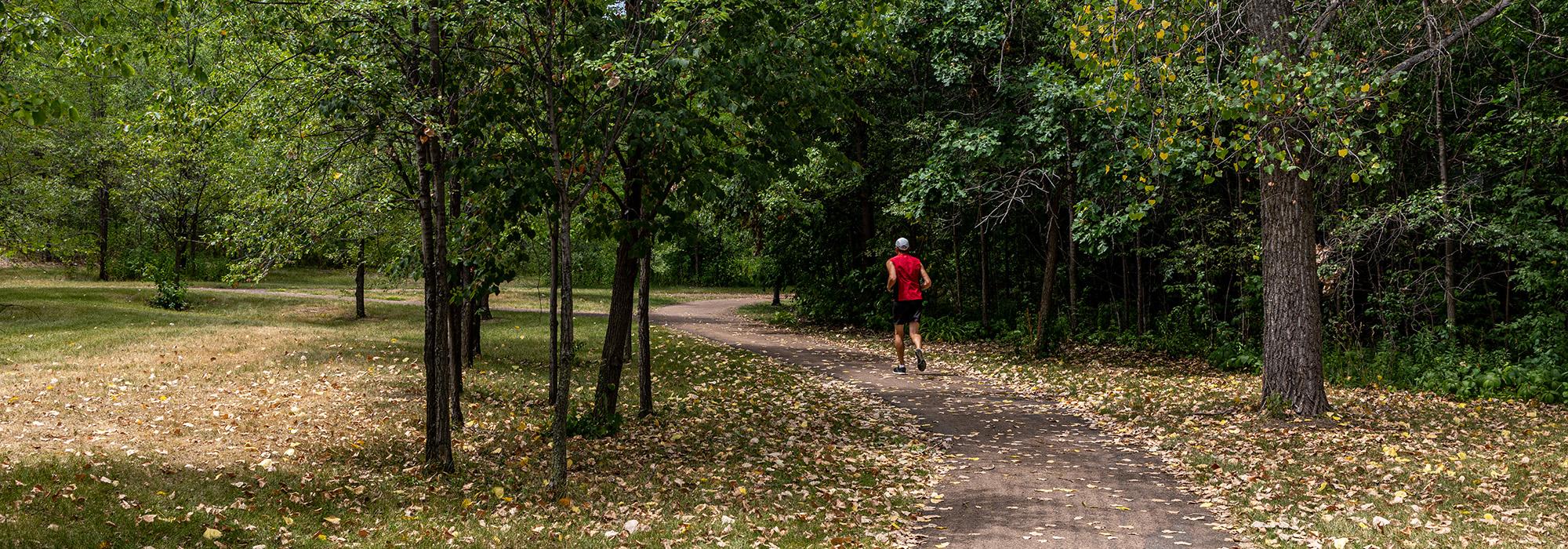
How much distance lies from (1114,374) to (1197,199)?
4073 mm

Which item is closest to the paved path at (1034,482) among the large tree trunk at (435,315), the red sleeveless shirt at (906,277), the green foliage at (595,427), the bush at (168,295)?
the red sleeveless shirt at (906,277)

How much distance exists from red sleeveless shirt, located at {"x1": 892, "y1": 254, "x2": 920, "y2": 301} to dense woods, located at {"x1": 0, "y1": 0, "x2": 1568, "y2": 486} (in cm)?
242

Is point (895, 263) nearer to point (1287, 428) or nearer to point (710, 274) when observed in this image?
point (1287, 428)

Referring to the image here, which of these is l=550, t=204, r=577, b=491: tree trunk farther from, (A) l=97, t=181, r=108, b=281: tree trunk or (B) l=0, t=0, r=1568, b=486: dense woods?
(A) l=97, t=181, r=108, b=281: tree trunk

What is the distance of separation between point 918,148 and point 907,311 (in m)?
7.45

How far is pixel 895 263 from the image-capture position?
13867mm

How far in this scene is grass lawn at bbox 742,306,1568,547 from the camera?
6172 millimetres

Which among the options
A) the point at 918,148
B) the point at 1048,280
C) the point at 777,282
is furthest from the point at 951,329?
the point at 777,282

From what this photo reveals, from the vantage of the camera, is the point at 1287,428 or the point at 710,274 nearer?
the point at 1287,428

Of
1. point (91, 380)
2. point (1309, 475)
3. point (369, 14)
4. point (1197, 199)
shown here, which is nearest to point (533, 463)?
point (369, 14)

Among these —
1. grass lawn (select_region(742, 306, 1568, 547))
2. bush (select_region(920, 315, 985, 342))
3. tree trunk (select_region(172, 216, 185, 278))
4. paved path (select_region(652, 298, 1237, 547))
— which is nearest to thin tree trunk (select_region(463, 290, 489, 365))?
paved path (select_region(652, 298, 1237, 547))

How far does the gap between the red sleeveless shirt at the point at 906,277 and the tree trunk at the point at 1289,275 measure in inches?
196

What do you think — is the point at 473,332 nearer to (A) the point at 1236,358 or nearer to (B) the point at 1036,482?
(B) the point at 1036,482

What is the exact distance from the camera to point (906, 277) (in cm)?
1381
